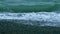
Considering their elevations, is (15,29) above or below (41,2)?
below

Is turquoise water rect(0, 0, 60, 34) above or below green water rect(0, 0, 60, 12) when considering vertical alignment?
below

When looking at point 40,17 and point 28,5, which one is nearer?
point 40,17

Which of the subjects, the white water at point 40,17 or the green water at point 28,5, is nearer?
the white water at point 40,17

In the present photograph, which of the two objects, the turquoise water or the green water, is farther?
the green water

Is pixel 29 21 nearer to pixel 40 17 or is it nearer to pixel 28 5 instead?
pixel 40 17

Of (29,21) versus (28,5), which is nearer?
(29,21)

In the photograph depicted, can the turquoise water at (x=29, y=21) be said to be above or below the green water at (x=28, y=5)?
below

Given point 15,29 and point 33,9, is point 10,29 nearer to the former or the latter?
point 15,29

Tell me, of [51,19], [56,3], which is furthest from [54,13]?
[56,3]

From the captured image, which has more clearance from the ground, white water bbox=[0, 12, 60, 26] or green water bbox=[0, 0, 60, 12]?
green water bbox=[0, 0, 60, 12]

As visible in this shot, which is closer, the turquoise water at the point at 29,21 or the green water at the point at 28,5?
the turquoise water at the point at 29,21

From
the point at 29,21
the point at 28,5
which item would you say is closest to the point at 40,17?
the point at 29,21
